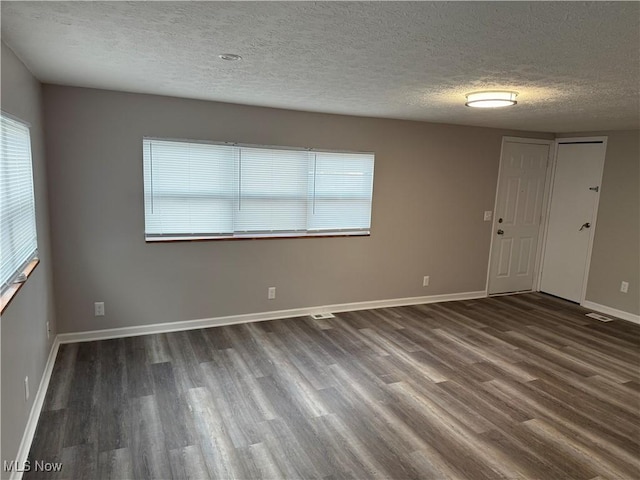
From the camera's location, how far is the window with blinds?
379cm

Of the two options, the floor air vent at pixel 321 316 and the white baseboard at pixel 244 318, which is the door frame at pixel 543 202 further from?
the floor air vent at pixel 321 316

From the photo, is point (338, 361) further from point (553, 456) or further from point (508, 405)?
point (553, 456)

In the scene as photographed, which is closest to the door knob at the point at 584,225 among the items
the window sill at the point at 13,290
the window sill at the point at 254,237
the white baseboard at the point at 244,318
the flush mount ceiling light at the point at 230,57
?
the white baseboard at the point at 244,318

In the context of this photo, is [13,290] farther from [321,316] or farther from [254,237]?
[321,316]

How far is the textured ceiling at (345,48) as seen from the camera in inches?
62.6

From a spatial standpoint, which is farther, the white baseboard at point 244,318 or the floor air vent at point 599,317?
the floor air vent at point 599,317

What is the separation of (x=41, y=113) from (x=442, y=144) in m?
4.00

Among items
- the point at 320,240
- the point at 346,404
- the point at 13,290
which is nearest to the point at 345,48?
the point at 13,290

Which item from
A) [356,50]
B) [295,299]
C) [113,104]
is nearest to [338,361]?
[295,299]

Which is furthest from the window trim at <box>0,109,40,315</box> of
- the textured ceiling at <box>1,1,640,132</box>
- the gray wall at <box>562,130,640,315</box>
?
the gray wall at <box>562,130,640,315</box>

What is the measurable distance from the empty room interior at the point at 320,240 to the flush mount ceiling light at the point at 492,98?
0.07ft

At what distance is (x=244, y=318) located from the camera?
14.2ft

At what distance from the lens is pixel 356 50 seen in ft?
6.77

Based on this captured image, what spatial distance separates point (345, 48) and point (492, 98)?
1.43 metres
